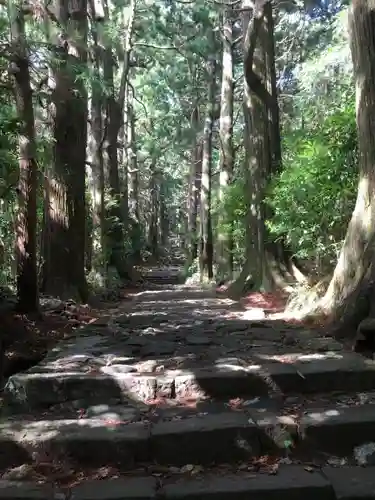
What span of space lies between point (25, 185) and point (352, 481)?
5503 millimetres

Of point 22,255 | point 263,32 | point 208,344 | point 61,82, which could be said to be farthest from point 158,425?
point 263,32

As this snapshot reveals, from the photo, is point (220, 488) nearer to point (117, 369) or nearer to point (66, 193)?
point (117, 369)

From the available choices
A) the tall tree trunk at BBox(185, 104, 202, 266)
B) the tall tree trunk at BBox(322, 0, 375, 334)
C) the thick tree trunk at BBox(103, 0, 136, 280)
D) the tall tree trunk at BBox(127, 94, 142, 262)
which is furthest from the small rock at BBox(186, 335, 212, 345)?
the tall tree trunk at BBox(185, 104, 202, 266)

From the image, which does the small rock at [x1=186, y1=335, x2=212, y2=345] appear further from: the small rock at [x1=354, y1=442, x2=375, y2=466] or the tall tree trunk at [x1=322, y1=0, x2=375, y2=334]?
the small rock at [x1=354, y1=442, x2=375, y2=466]

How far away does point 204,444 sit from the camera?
12.3ft

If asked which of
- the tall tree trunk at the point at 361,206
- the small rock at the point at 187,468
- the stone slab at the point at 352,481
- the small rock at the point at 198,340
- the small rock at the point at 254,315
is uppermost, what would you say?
the tall tree trunk at the point at 361,206

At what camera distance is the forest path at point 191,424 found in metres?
3.37

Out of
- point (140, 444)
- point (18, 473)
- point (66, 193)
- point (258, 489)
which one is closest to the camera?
point (258, 489)

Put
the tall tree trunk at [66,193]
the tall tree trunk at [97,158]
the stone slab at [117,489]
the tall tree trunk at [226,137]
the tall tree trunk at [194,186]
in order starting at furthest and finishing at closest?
1. the tall tree trunk at [194,186]
2. the tall tree trunk at [226,137]
3. the tall tree trunk at [97,158]
4. the tall tree trunk at [66,193]
5. the stone slab at [117,489]

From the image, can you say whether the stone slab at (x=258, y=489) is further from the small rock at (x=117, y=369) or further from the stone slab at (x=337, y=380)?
the small rock at (x=117, y=369)

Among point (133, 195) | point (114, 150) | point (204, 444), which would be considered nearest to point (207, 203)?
point (114, 150)

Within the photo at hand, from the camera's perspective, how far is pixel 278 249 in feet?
38.4

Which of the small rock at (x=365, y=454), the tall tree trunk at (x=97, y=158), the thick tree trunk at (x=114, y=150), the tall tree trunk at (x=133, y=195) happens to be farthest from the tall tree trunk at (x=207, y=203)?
the small rock at (x=365, y=454)

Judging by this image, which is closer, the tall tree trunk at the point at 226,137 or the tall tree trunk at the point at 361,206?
the tall tree trunk at the point at 361,206
